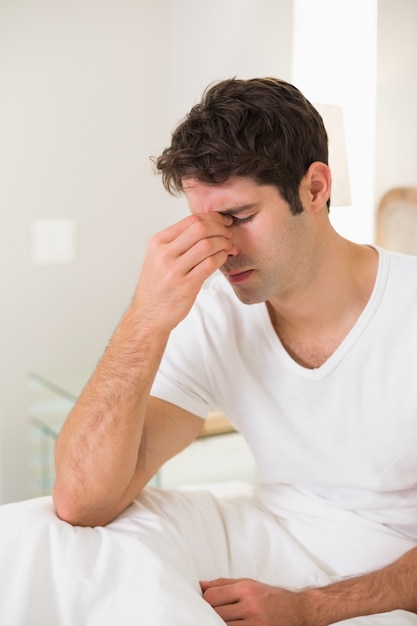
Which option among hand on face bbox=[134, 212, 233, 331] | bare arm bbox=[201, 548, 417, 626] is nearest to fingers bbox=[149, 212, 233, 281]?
hand on face bbox=[134, 212, 233, 331]

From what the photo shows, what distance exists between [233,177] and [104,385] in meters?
0.48

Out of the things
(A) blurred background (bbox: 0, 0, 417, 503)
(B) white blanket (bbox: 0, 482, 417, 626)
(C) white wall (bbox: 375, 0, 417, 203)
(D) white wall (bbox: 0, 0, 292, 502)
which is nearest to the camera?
(B) white blanket (bbox: 0, 482, 417, 626)

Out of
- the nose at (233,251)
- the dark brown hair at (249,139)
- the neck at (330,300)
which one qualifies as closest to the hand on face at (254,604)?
the neck at (330,300)

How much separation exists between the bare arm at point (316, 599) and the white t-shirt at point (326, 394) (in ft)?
0.70

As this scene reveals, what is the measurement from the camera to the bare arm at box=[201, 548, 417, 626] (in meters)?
1.25

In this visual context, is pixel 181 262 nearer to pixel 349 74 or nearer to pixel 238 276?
pixel 238 276

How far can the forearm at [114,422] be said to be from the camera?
4.62 feet

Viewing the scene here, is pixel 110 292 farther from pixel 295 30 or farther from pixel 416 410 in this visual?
pixel 416 410

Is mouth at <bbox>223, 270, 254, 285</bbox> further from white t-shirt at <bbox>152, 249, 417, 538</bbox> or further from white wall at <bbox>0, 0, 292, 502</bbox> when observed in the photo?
white wall at <bbox>0, 0, 292, 502</bbox>

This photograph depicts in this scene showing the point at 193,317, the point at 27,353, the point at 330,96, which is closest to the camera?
the point at 193,317

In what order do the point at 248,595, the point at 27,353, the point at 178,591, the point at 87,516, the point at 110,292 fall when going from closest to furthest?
the point at 178,591 → the point at 248,595 → the point at 87,516 → the point at 27,353 → the point at 110,292

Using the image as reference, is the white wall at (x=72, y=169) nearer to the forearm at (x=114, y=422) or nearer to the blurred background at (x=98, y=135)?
the blurred background at (x=98, y=135)

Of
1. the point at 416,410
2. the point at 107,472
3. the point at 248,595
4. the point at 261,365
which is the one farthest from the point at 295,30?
the point at 248,595

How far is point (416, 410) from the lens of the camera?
1459 millimetres
